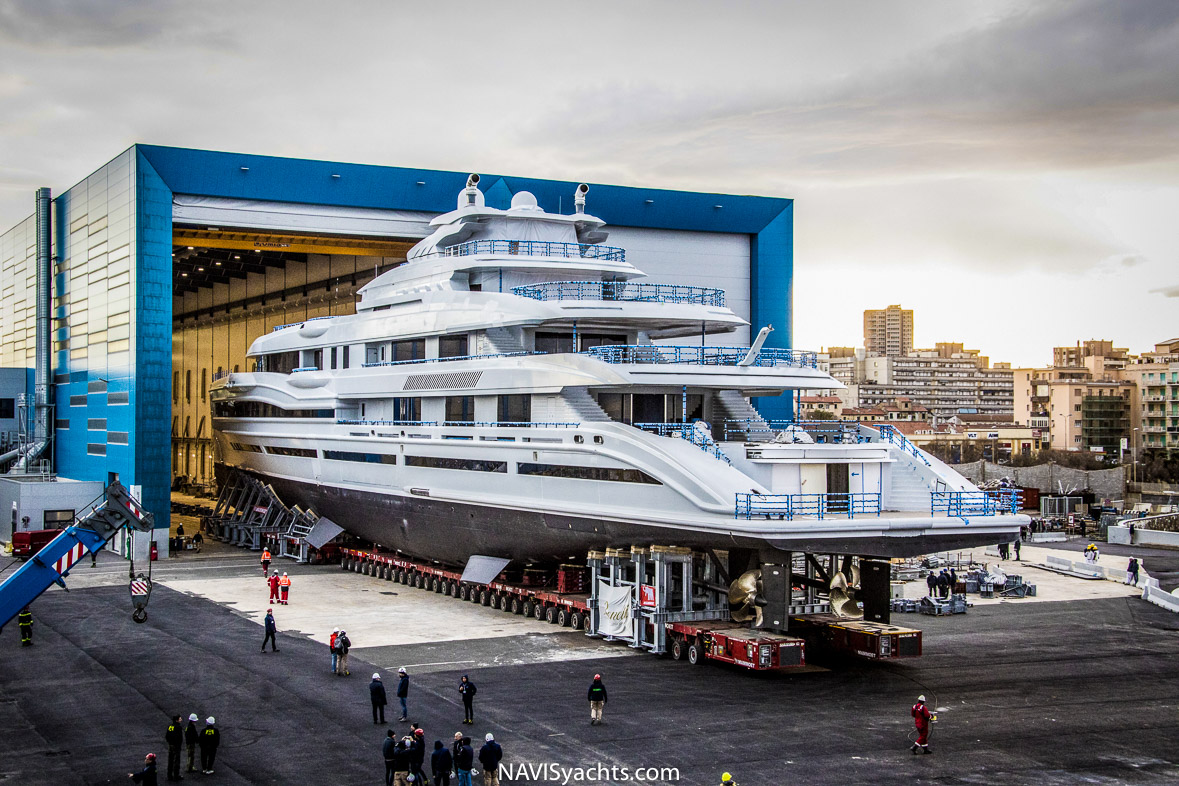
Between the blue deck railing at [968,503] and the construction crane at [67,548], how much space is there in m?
17.1

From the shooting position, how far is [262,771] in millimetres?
17469

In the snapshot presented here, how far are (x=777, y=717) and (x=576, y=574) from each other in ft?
32.9

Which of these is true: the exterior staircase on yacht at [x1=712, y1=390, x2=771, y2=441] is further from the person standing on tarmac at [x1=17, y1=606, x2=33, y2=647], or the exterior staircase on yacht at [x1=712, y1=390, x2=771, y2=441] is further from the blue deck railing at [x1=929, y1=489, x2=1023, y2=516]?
the person standing on tarmac at [x1=17, y1=606, x2=33, y2=647]

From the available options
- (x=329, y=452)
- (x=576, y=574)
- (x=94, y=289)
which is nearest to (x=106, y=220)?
(x=94, y=289)

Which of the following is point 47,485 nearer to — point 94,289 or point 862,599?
point 94,289

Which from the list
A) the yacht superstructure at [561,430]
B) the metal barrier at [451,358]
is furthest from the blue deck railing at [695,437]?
the metal barrier at [451,358]

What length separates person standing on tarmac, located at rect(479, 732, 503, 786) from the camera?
53.8 feet

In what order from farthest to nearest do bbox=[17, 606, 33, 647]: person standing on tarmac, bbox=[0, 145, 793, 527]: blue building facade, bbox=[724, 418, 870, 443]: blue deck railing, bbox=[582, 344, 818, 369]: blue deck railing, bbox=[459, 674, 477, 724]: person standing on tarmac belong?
bbox=[0, 145, 793, 527]: blue building facade → bbox=[582, 344, 818, 369]: blue deck railing → bbox=[724, 418, 870, 443]: blue deck railing → bbox=[17, 606, 33, 647]: person standing on tarmac → bbox=[459, 674, 477, 724]: person standing on tarmac

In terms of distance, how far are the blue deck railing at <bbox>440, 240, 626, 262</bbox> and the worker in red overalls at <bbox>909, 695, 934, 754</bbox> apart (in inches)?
796

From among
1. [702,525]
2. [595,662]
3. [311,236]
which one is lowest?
[595,662]

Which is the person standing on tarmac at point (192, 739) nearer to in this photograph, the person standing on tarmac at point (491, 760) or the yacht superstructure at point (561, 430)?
the person standing on tarmac at point (491, 760)

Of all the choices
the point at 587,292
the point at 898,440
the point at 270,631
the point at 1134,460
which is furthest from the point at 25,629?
the point at 1134,460

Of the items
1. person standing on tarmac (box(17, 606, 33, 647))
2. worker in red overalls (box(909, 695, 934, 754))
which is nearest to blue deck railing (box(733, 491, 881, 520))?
worker in red overalls (box(909, 695, 934, 754))

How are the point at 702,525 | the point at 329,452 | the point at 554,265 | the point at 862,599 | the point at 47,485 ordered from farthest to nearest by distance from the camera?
the point at 47,485, the point at 329,452, the point at 554,265, the point at 862,599, the point at 702,525
